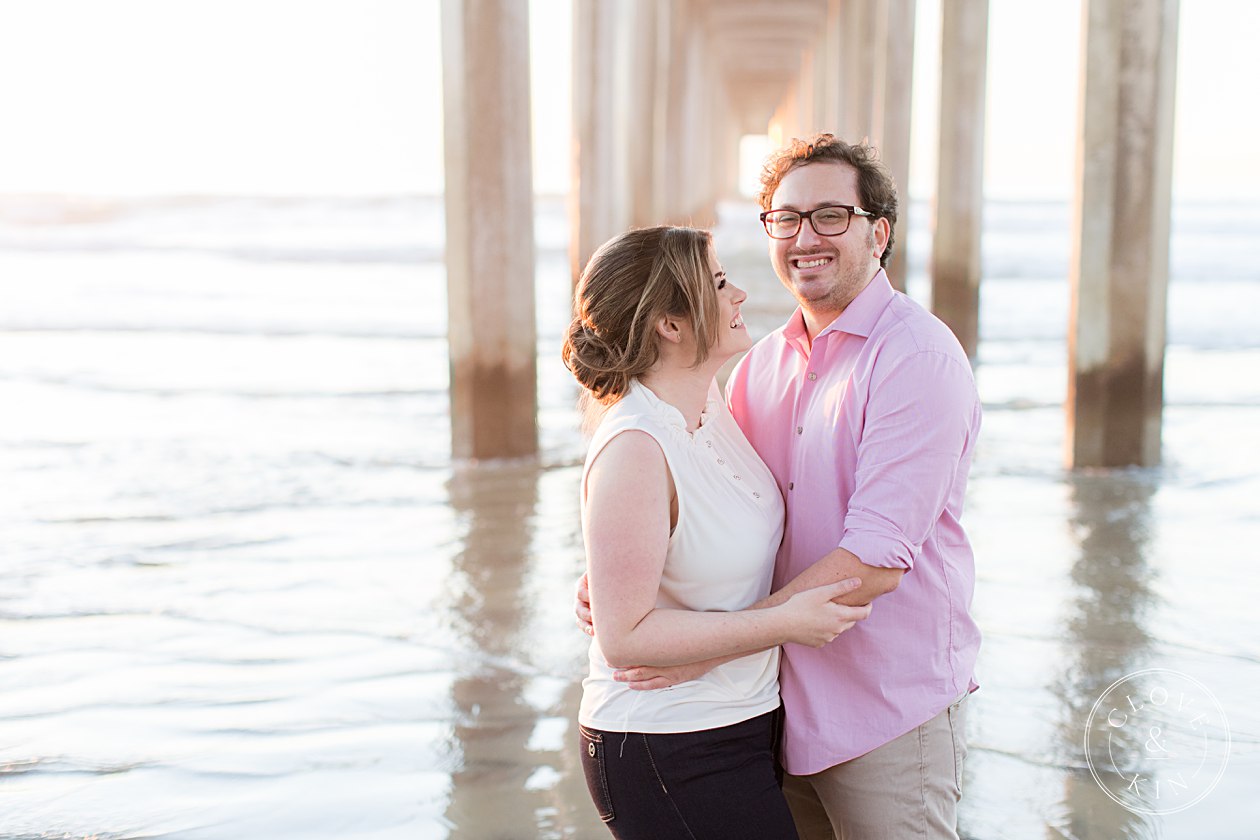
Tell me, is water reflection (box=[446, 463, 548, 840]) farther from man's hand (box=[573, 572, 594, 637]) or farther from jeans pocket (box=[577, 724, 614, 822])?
jeans pocket (box=[577, 724, 614, 822])

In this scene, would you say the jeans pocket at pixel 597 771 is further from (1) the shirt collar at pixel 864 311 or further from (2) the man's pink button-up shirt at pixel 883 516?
(1) the shirt collar at pixel 864 311

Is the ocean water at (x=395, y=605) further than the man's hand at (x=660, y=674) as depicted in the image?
Yes

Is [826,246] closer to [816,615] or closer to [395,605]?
[816,615]

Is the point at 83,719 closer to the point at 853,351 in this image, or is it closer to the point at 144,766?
the point at 144,766

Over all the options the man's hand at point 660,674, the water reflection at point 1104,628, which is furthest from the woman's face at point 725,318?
the water reflection at point 1104,628

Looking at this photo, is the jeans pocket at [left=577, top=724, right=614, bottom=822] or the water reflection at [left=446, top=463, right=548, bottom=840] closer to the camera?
the jeans pocket at [left=577, top=724, right=614, bottom=822]

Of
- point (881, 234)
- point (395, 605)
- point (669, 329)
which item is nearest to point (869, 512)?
point (669, 329)

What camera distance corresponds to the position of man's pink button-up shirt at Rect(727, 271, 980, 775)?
5.59 feet

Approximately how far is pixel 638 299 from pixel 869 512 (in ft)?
1.42

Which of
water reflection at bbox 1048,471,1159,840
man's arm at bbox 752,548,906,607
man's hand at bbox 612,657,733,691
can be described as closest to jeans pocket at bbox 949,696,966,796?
man's arm at bbox 752,548,906,607

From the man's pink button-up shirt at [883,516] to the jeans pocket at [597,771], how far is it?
0.28m

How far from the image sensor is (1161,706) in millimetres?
3234

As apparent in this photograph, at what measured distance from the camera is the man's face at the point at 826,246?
187 centimetres

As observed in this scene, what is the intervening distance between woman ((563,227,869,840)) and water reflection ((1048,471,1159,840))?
119 centimetres
